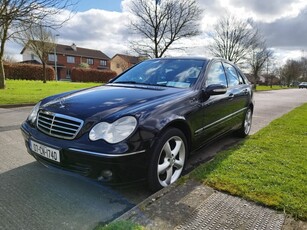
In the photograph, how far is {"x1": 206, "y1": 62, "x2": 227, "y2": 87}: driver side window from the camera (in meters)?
3.87

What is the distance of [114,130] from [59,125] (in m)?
0.63

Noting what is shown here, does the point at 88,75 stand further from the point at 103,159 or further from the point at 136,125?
the point at 103,159

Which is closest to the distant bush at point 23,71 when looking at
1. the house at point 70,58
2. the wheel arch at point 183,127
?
the house at point 70,58

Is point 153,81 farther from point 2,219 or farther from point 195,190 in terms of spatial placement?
point 2,219

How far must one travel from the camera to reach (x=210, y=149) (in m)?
4.67

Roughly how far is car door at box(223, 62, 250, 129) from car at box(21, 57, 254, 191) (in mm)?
512

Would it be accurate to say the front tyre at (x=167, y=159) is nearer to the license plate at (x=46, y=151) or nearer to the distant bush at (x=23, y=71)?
the license plate at (x=46, y=151)

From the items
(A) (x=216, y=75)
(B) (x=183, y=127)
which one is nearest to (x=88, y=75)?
(A) (x=216, y=75)

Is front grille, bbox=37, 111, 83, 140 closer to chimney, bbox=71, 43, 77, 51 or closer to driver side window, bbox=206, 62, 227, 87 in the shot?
driver side window, bbox=206, 62, 227, 87

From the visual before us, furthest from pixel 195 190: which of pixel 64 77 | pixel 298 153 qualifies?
pixel 64 77

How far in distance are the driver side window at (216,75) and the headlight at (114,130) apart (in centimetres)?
164

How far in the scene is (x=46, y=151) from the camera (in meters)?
2.67

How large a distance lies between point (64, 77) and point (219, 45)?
38.3 m

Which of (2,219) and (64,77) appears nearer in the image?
(2,219)
